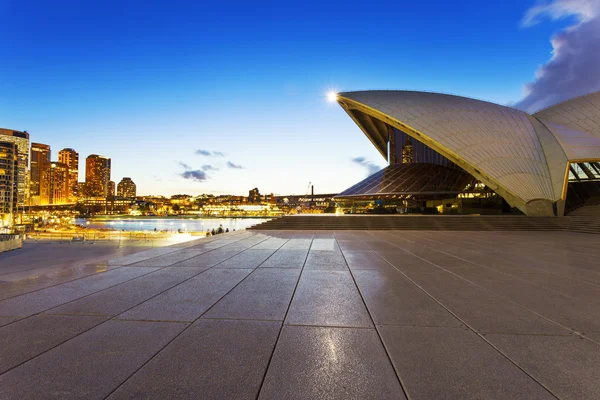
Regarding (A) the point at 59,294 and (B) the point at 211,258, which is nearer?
(A) the point at 59,294

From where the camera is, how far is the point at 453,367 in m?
2.65

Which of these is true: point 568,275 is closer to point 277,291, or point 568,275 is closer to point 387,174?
point 277,291

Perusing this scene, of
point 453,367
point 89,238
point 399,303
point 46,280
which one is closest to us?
point 453,367

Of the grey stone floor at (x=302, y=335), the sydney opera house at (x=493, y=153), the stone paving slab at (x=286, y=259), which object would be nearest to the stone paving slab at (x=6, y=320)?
the grey stone floor at (x=302, y=335)

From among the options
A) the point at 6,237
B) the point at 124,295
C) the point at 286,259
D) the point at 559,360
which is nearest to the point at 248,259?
the point at 286,259

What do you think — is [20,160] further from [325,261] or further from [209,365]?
[209,365]

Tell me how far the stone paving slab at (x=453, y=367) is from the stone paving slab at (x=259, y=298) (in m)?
1.67

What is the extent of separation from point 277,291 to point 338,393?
2885mm

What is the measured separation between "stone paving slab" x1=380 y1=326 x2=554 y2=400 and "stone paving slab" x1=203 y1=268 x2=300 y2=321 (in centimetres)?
167

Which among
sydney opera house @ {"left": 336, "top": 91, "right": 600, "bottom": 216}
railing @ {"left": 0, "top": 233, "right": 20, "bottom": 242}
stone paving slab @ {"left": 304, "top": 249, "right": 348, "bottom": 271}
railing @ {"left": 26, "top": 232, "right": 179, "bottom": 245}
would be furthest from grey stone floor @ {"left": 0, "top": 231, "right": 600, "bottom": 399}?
sydney opera house @ {"left": 336, "top": 91, "right": 600, "bottom": 216}

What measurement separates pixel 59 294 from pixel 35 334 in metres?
1.86

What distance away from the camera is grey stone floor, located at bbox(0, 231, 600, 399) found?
2379mm

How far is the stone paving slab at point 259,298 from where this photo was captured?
13.1 feet

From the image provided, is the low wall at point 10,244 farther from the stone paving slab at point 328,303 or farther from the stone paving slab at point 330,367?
the stone paving slab at point 330,367
